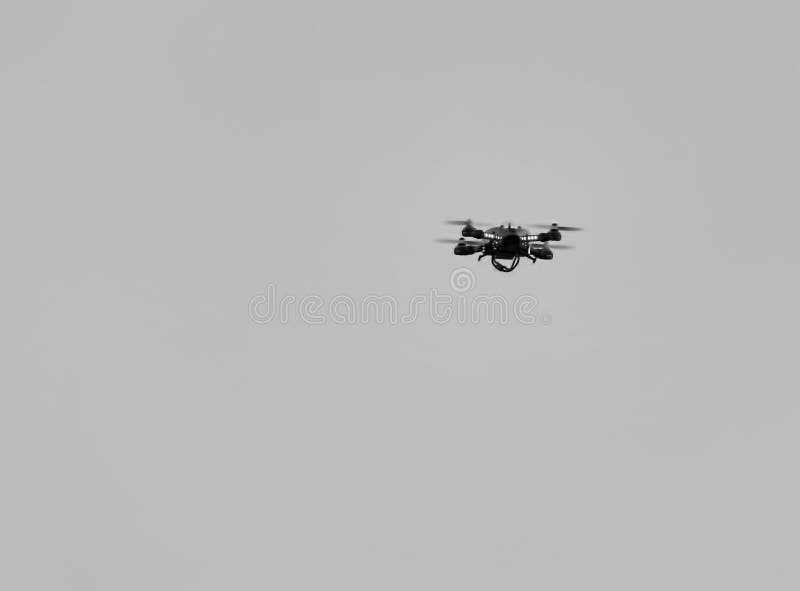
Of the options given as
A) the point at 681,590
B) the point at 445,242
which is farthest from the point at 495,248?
the point at 681,590

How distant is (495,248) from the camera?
3804 inches

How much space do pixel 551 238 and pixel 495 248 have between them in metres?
6.55

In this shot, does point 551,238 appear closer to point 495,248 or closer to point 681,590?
point 495,248

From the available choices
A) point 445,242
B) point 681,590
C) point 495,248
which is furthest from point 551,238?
point 681,590

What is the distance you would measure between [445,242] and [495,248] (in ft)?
21.2

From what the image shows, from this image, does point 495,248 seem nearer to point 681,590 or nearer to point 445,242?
point 445,242

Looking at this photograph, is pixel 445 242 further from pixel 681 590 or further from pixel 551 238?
pixel 681 590

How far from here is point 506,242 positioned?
9538 cm

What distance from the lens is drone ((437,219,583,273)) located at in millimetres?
94875

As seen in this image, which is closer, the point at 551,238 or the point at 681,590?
the point at 551,238

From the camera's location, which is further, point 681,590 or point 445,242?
point 681,590

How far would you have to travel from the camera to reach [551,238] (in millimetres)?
95750

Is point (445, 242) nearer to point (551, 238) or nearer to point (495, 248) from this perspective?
point (495, 248)

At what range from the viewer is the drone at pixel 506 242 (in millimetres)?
94875
